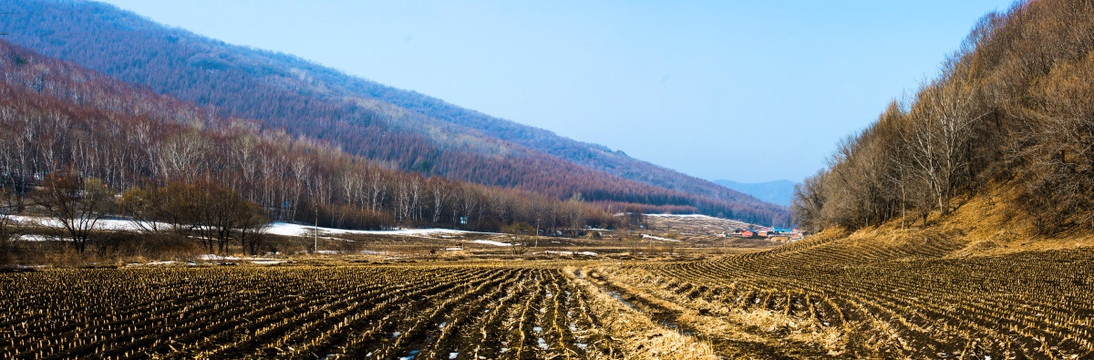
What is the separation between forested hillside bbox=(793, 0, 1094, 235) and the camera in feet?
88.2

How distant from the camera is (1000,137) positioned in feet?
122

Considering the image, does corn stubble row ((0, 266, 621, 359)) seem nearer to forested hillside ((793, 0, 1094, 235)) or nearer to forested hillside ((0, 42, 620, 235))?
forested hillside ((793, 0, 1094, 235))

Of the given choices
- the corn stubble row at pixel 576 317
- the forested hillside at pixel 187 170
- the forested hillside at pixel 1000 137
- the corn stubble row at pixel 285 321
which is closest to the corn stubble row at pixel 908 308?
the corn stubble row at pixel 576 317

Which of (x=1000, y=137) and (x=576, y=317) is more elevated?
(x=1000, y=137)

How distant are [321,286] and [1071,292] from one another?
25.6m

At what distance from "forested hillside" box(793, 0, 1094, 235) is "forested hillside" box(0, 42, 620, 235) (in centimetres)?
6677

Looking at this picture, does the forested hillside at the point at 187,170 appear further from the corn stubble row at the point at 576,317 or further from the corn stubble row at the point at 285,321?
the corn stubble row at the point at 576,317

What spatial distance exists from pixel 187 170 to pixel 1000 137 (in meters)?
124

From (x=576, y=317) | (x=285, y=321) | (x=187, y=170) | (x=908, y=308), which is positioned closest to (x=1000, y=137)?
(x=908, y=308)

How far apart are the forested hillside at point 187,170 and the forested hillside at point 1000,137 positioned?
66773 mm

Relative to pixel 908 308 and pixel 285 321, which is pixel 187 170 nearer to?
pixel 285 321

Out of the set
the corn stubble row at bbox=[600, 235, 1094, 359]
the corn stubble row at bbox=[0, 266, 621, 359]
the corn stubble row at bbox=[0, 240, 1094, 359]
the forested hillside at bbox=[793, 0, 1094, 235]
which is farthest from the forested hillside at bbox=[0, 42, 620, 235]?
the forested hillside at bbox=[793, 0, 1094, 235]

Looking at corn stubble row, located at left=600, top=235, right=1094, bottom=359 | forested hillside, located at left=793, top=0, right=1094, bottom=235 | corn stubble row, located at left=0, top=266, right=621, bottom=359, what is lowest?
corn stubble row, located at left=0, top=266, right=621, bottom=359

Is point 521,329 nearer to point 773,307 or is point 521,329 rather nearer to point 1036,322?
point 773,307
